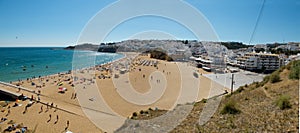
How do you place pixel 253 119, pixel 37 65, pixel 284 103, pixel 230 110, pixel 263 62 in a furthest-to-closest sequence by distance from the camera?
pixel 37 65
pixel 263 62
pixel 230 110
pixel 284 103
pixel 253 119

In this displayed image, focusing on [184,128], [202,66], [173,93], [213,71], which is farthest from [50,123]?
[202,66]

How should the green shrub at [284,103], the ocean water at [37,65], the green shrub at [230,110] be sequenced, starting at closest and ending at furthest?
1. the green shrub at [284,103]
2. the green shrub at [230,110]
3. the ocean water at [37,65]

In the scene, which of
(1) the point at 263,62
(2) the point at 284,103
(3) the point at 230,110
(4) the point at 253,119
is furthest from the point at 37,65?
(2) the point at 284,103

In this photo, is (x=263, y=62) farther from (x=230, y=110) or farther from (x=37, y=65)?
(x=37, y=65)

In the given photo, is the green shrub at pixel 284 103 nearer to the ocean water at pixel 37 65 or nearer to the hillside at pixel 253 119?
the hillside at pixel 253 119

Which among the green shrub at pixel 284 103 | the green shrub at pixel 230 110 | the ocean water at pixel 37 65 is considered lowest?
the ocean water at pixel 37 65

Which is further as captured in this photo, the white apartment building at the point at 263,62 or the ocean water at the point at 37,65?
the white apartment building at the point at 263,62

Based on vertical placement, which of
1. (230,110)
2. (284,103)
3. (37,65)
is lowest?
(37,65)

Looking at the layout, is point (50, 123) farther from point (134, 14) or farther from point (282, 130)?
point (282, 130)

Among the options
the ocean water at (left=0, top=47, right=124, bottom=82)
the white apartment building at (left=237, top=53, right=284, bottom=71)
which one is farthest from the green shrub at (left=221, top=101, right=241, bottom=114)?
the white apartment building at (left=237, top=53, right=284, bottom=71)

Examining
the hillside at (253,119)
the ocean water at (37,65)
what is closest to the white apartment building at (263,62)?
the hillside at (253,119)

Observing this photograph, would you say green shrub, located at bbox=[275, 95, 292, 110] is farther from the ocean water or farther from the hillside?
the ocean water
